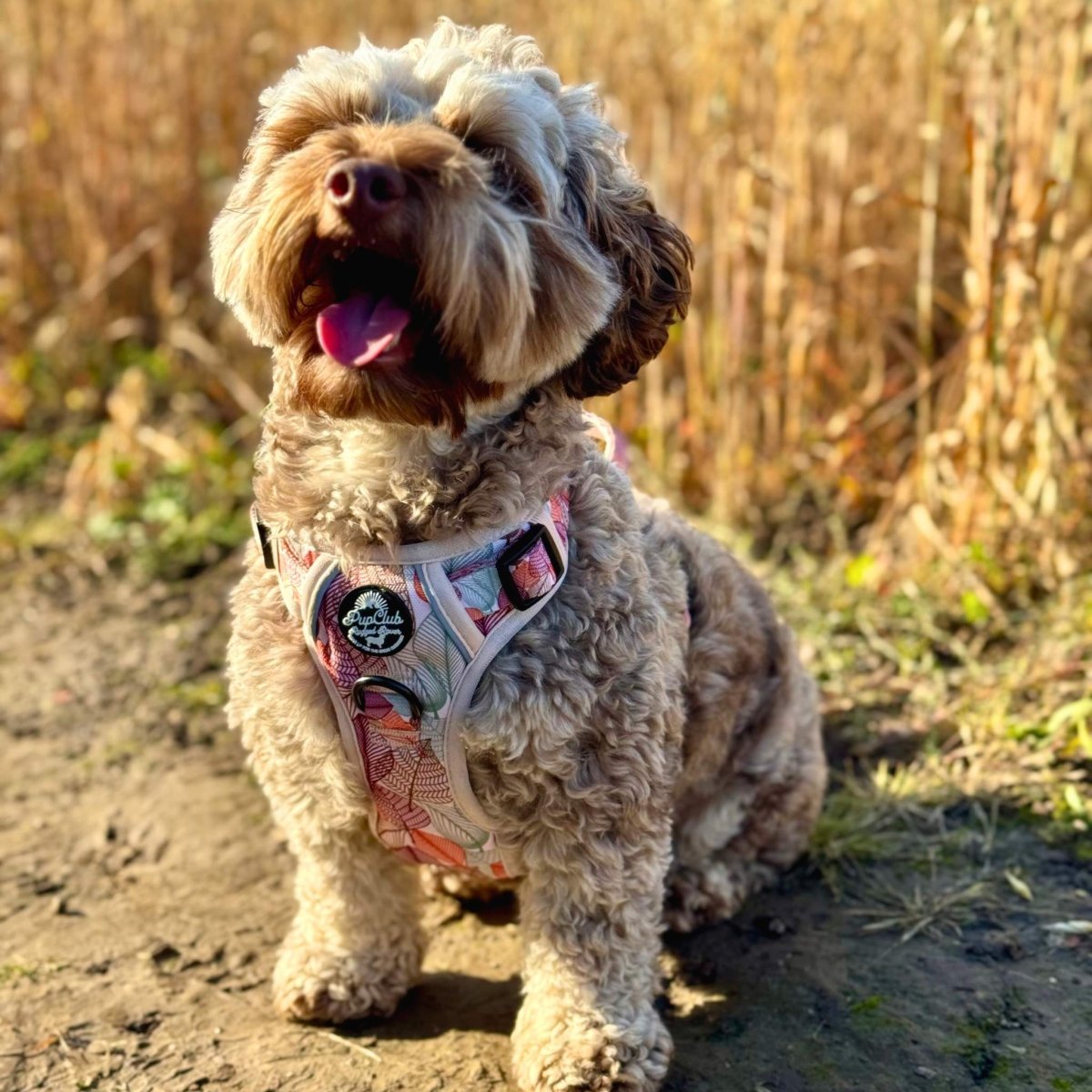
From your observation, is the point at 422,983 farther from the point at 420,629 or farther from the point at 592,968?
the point at 420,629

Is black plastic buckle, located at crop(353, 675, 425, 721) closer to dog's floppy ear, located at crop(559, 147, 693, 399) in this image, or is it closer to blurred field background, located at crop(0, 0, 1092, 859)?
dog's floppy ear, located at crop(559, 147, 693, 399)

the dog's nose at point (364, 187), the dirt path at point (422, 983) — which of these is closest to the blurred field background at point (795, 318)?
the dirt path at point (422, 983)

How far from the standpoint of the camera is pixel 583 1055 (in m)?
2.75

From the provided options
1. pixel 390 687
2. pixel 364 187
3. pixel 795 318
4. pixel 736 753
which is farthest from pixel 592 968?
pixel 795 318

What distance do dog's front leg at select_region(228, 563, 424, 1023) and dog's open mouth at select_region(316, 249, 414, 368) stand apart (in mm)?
633

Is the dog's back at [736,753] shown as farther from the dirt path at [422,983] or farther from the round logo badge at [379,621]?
the round logo badge at [379,621]

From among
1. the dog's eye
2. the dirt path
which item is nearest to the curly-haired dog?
the dog's eye

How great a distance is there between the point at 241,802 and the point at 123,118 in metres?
4.08

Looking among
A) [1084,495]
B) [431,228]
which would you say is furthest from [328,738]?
[1084,495]

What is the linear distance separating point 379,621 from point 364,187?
0.79m

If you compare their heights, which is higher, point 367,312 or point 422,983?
point 367,312

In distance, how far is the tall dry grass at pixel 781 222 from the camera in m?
4.67

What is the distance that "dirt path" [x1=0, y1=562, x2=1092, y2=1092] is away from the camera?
2.89 meters

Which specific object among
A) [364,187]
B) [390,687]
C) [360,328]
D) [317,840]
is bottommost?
[317,840]
